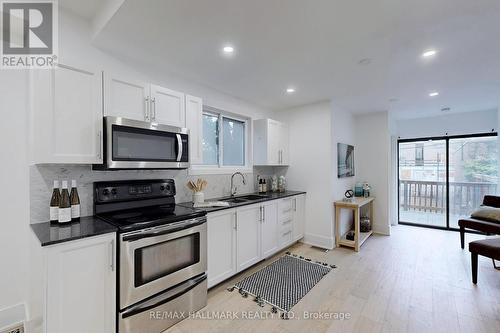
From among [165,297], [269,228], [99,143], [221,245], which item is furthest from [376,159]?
[99,143]

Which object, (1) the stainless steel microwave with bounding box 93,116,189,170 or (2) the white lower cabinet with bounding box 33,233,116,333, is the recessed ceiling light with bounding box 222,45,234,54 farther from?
(2) the white lower cabinet with bounding box 33,233,116,333

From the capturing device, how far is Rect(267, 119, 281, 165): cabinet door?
385 centimetres

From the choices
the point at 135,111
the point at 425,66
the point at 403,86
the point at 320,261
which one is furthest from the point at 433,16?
the point at 320,261

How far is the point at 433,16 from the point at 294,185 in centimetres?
302

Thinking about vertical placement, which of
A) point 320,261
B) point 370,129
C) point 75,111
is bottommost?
point 320,261

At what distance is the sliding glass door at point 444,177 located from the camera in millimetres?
4707

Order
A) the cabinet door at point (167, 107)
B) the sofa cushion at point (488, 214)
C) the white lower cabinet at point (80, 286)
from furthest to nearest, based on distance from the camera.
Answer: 1. the sofa cushion at point (488, 214)
2. the cabinet door at point (167, 107)
3. the white lower cabinet at point (80, 286)

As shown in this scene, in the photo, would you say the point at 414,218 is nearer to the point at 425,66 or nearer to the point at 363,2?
the point at 425,66

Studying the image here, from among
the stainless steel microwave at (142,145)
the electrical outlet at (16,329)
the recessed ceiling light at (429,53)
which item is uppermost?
the recessed ceiling light at (429,53)

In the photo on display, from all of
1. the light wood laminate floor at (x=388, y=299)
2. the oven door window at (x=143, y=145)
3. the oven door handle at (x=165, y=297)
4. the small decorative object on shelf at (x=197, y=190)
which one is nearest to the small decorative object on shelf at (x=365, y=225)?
the light wood laminate floor at (x=388, y=299)

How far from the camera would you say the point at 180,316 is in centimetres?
202

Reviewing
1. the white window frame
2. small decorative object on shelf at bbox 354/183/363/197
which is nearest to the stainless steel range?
the white window frame

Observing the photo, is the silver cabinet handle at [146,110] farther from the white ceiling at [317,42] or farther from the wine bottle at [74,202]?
the wine bottle at [74,202]

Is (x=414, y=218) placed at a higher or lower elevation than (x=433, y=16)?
lower
